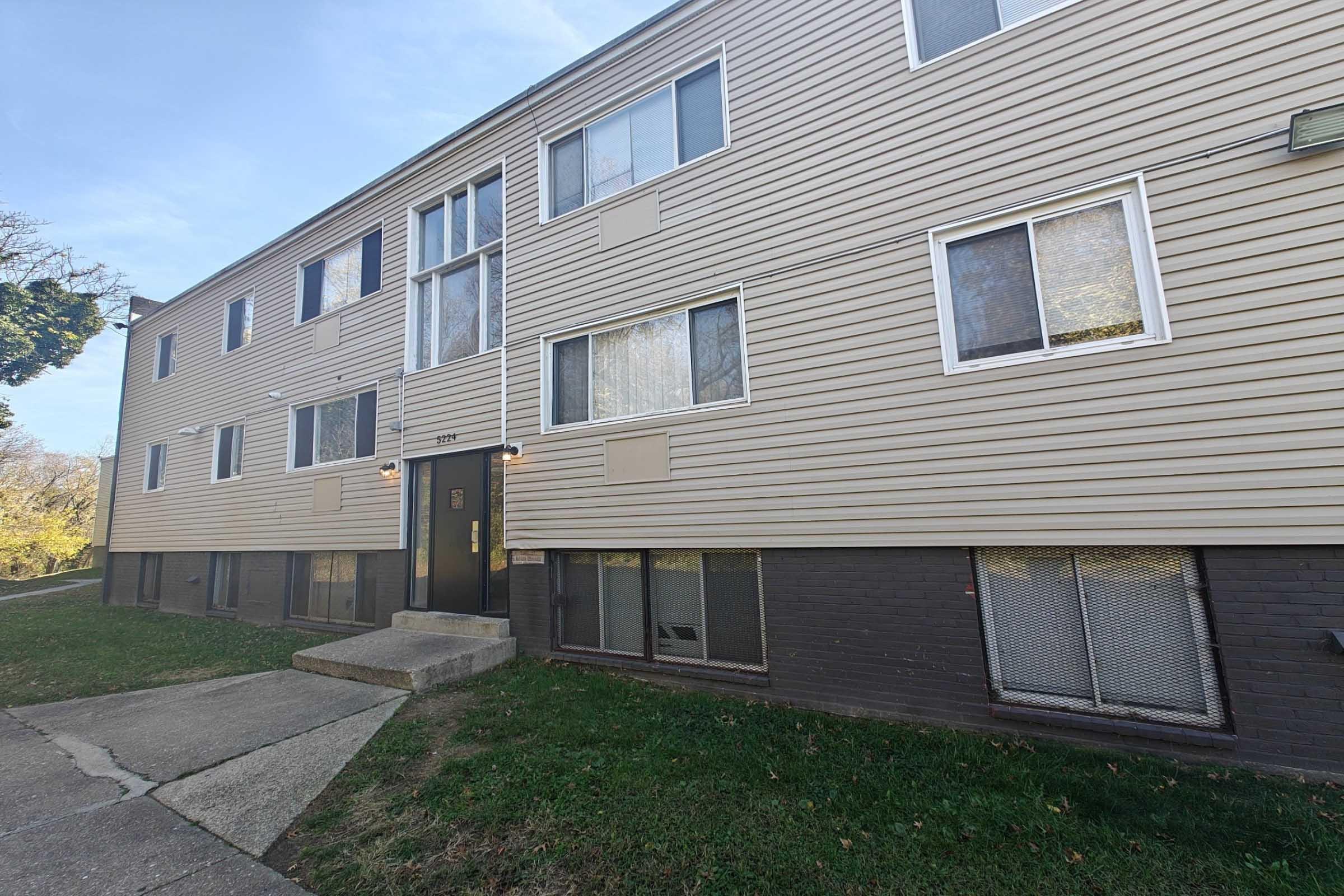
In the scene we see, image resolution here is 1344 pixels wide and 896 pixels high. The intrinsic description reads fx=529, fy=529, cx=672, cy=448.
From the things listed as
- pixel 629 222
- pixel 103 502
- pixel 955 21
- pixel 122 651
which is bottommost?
pixel 122 651

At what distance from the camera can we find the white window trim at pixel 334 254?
9000mm

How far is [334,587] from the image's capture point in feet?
29.5

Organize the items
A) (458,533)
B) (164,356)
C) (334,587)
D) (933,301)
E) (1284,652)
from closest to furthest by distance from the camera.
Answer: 1. (1284,652)
2. (933,301)
3. (458,533)
4. (334,587)
5. (164,356)

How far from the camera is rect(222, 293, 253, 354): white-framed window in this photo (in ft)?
37.2

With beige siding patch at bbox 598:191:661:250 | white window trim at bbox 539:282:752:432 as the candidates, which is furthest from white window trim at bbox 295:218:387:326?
beige siding patch at bbox 598:191:661:250

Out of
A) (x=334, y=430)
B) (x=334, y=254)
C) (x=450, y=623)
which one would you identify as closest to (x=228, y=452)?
(x=334, y=430)

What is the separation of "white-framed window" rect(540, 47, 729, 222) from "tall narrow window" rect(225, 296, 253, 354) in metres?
8.37

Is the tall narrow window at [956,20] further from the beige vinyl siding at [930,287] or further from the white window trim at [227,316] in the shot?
the white window trim at [227,316]

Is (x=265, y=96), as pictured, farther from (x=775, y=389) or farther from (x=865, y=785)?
(x=865, y=785)

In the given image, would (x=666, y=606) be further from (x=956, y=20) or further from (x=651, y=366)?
(x=956, y=20)

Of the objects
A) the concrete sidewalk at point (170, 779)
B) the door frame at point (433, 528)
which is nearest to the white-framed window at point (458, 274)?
the door frame at point (433, 528)

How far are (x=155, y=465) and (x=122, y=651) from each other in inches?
279

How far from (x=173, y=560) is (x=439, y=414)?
9217 mm

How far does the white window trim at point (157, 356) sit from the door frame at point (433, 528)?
954 centimetres
